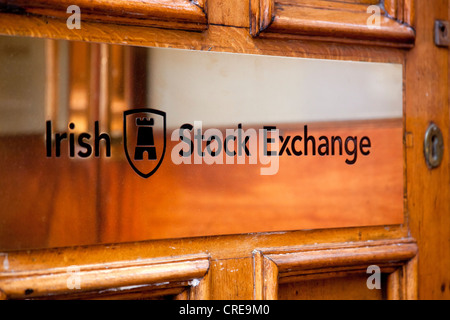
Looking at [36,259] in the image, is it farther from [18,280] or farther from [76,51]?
[76,51]

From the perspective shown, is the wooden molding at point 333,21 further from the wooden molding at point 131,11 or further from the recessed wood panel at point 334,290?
the recessed wood panel at point 334,290

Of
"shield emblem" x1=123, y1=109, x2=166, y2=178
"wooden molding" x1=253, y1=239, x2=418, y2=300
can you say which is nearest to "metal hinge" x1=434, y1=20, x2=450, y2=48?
"wooden molding" x1=253, y1=239, x2=418, y2=300

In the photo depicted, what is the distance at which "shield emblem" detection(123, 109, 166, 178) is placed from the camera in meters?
0.58

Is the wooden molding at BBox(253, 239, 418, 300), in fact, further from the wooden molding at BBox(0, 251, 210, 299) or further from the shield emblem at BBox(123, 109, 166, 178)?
the shield emblem at BBox(123, 109, 166, 178)

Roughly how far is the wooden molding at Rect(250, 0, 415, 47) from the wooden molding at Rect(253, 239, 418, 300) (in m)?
0.33

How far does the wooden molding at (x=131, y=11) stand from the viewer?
536 millimetres

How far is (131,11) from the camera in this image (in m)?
0.58

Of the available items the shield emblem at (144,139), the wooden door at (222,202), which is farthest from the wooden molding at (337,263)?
the shield emblem at (144,139)

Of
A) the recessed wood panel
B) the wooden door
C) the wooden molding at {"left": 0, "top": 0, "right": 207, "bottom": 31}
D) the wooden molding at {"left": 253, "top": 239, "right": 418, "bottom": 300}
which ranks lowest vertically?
the recessed wood panel

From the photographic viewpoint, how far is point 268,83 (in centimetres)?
65

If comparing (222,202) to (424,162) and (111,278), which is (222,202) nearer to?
(111,278)

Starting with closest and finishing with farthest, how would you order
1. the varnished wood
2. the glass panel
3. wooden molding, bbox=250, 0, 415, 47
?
the glass panel → wooden molding, bbox=250, 0, 415, 47 → the varnished wood

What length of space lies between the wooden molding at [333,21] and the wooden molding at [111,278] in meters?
0.36
